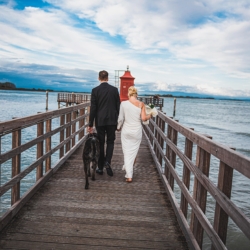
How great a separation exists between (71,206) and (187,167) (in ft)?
5.39

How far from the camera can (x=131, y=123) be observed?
5.16 m

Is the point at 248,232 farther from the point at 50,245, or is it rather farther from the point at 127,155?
the point at 127,155

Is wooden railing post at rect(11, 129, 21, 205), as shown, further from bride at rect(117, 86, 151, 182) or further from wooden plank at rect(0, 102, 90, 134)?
bride at rect(117, 86, 151, 182)

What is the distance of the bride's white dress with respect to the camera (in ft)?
16.8

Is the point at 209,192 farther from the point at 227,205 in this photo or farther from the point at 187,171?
the point at 187,171

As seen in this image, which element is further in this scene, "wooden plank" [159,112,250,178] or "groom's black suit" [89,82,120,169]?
"groom's black suit" [89,82,120,169]

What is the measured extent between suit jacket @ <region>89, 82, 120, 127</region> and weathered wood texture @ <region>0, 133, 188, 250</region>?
1.08 meters

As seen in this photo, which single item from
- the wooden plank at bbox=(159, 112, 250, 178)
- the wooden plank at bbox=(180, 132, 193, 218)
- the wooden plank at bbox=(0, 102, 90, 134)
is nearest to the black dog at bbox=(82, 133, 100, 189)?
the wooden plank at bbox=(0, 102, 90, 134)

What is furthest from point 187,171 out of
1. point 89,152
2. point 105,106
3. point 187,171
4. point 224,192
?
point 105,106

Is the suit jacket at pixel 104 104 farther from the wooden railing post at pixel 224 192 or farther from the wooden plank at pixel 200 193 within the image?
the wooden railing post at pixel 224 192

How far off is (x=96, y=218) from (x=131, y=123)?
82.8 inches

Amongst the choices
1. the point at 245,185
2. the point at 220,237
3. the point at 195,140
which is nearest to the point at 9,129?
the point at 195,140

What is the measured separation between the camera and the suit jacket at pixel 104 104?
503 cm

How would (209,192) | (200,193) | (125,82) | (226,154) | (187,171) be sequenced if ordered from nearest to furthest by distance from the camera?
(226,154) → (209,192) → (200,193) → (187,171) → (125,82)
